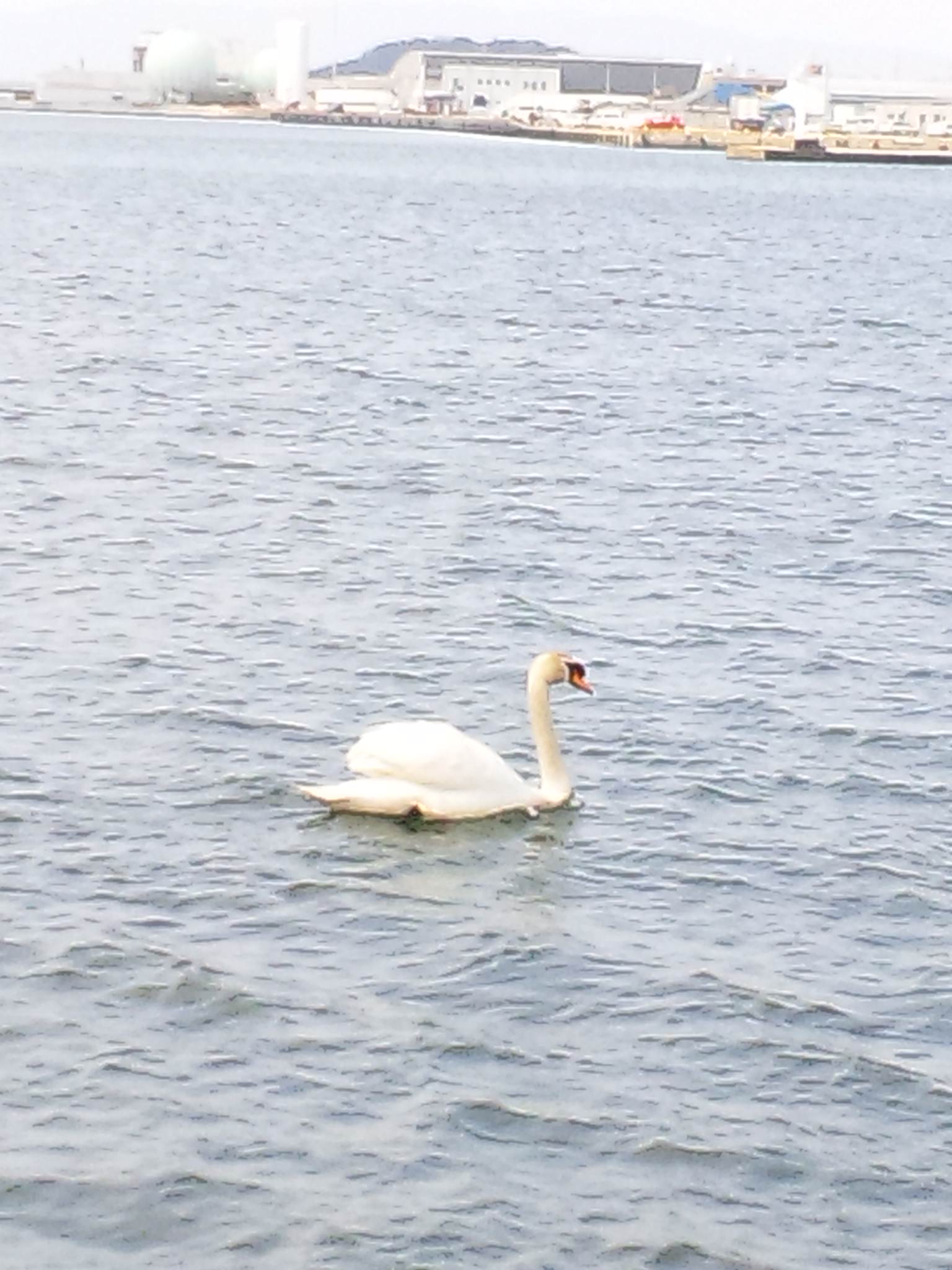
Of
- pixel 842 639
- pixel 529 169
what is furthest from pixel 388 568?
pixel 529 169

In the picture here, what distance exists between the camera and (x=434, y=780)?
53.4 feet

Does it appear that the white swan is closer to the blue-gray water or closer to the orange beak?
the blue-gray water

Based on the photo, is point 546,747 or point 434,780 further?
point 546,747

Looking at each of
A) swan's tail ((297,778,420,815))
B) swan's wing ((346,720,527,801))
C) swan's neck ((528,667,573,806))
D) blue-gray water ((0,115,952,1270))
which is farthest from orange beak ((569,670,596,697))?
swan's tail ((297,778,420,815))

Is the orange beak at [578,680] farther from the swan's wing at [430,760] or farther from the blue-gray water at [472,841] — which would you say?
the swan's wing at [430,760]

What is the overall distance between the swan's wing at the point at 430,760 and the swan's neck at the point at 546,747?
0.73 ft

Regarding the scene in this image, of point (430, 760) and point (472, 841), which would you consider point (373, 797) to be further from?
point (472, 841)

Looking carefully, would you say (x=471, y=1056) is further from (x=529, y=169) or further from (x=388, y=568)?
(x=529, y=169)

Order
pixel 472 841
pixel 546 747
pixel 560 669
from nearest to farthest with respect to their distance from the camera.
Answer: pixel 472 841
pixel 546 747
pixel 560 669

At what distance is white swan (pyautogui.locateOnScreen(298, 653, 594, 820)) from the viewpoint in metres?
16.3

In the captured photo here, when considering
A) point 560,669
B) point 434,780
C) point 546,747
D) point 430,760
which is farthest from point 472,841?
point 560,669

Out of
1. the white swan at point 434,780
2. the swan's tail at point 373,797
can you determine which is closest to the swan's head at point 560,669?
the white swan at point 434,780

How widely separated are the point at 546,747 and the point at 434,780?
1.00 m

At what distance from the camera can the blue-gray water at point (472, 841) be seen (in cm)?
1129
